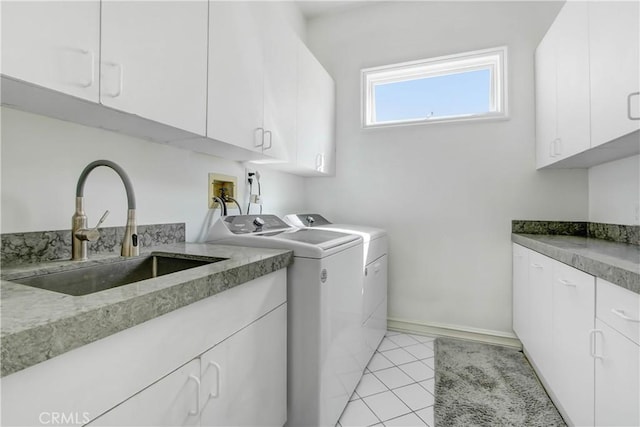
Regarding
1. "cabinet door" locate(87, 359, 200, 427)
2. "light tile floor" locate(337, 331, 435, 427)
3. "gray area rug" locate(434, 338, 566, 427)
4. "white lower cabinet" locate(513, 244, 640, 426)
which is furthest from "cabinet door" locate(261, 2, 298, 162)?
"gray area rug" locate(434, 338, 566, 427)

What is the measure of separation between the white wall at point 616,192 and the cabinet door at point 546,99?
326mm

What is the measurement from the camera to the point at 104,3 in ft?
2.83

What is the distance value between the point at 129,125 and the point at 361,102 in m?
2.12

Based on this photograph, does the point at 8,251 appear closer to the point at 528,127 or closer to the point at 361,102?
the point at 361,102

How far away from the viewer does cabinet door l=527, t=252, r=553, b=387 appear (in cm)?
161

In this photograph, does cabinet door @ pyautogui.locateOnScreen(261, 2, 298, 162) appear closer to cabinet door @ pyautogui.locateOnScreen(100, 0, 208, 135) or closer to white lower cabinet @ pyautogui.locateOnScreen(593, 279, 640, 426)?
cabinet door @ pyautogui.locateOnScreen(100, 0, 208, 135)

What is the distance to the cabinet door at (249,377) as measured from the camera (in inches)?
35.6

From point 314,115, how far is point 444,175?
119 cm

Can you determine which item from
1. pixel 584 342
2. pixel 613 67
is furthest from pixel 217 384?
→ pixel 613 67

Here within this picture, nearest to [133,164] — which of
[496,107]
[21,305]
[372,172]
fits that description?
[21,305]

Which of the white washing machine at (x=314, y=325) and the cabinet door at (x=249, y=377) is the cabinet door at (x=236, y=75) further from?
the cabinet door at (x=249, y=377)

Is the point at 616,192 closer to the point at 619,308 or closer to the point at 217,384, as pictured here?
the point at 619,308

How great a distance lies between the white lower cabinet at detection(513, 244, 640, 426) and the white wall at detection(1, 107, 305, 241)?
6.01 feet
